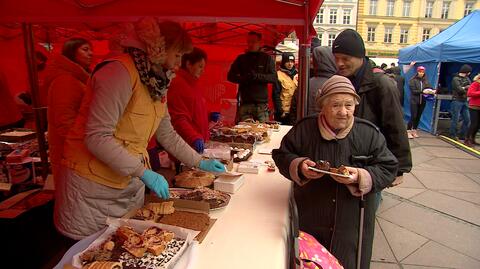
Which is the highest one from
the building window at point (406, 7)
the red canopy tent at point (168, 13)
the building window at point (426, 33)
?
the building window at point (406, 7)

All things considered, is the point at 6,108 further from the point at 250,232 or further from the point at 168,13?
the point at 250,232

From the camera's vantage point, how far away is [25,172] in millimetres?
3189

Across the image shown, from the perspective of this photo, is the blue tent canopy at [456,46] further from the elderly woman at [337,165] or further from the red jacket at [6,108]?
the red jacket at [6,108]

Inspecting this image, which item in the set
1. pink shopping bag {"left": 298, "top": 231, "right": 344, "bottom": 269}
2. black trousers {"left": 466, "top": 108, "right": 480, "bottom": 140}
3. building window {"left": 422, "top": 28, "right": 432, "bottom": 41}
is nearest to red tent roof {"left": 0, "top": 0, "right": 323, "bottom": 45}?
pink shopping bag {"left": 298, "top": 231, "right": 344, "bottom": 269}

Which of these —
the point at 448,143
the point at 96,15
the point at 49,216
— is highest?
the point at 96,15

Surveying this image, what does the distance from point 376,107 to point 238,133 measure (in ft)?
4.84

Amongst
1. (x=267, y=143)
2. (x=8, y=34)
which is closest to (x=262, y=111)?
(x=267, y=143)

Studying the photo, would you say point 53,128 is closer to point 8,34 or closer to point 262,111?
point 262,111

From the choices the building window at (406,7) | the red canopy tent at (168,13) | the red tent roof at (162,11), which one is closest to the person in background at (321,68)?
the red canopy tent at (168,13)

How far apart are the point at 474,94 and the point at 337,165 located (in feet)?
23.2

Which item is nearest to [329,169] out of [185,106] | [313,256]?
[313,256]

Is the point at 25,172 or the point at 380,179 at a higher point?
the point at 380,179

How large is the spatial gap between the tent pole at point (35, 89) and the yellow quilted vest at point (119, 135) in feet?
6.50

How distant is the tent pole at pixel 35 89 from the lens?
3.11 m
